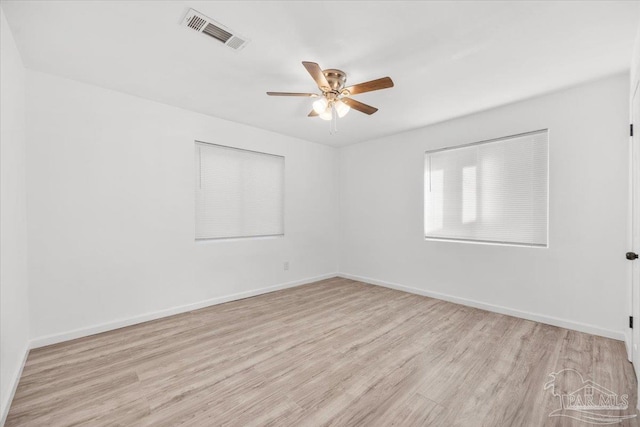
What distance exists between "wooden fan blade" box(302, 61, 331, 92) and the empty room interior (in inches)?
0.9

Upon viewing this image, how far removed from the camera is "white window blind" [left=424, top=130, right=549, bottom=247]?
334 centimetres

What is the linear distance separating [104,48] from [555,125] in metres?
4.56

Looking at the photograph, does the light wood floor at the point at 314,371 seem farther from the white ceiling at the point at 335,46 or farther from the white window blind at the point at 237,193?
the white ceiling at the point at 335,46

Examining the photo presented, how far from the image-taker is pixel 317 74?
88.4 inches

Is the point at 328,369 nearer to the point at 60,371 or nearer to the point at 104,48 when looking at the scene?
the point at 60,371

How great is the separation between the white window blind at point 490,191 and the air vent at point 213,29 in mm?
3221

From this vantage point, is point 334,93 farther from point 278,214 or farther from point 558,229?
point 558,229

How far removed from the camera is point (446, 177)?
→ 4.21 meters

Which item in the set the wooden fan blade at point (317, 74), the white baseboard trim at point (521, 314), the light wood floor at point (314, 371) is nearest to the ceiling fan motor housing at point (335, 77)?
the wooden fan blade at point (317, 74)

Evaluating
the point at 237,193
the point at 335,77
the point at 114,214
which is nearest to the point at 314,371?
the point at 335,77

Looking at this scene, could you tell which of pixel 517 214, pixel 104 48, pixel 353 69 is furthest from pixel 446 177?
pixel 104 48

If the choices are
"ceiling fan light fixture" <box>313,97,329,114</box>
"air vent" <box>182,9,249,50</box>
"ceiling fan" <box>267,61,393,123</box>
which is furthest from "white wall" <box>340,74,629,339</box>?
"air vent" <box>182,9,249,50</box>

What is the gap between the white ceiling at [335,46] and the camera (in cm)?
187

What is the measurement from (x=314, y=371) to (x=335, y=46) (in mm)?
2632
